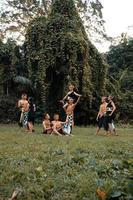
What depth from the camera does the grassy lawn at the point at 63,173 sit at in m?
8.09

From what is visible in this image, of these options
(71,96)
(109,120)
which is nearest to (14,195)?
(71,96)

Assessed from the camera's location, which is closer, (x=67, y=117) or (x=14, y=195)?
(x=14, y=195)

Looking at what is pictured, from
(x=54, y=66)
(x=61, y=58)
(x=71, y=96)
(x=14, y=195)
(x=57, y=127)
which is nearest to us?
(x=14, y=195)

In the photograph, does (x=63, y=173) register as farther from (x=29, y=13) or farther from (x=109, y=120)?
(x=29, y=13)

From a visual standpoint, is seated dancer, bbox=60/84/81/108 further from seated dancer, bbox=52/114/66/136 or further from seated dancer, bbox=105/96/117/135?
seated dancer, bbox=105/96/117/135

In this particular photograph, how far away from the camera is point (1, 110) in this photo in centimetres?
3297

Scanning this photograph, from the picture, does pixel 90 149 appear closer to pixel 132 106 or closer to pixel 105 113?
pixel 105 113

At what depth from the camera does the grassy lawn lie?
809 cm

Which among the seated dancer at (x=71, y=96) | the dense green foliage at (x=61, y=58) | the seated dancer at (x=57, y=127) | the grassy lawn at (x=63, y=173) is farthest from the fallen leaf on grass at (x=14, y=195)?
the dense green foliage at (x=61, y=58)

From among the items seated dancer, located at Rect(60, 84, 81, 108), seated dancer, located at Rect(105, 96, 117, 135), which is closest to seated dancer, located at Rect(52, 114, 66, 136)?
seated dancer, located at Rect(60, 84, 81, 108)

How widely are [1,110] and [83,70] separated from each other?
5877 mm

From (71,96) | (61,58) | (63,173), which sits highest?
(61,58)

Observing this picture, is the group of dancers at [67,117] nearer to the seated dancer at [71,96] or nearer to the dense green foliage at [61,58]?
the seated dancer at [71,96]

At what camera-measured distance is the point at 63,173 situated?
10055 millimetres
